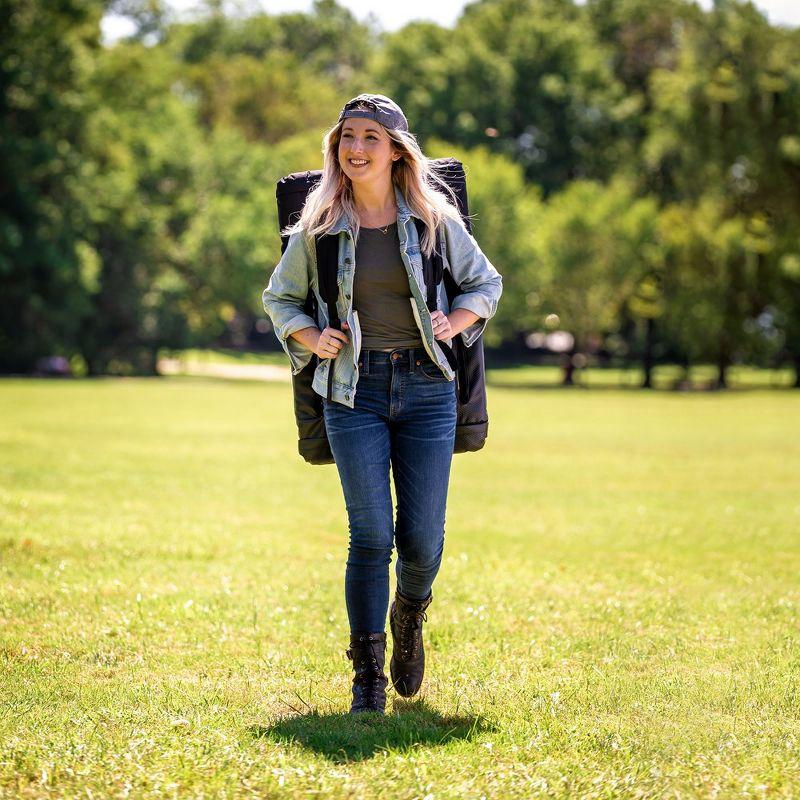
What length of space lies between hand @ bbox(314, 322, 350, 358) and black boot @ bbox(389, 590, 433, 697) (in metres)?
1.25

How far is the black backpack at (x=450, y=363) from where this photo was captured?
19.3ft

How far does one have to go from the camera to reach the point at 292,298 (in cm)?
586

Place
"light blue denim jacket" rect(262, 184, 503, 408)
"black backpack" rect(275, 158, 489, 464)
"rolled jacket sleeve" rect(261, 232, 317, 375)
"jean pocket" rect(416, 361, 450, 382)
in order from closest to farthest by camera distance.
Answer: "light blue denim jacket" rect(262, 184, 503, 408) → "jean pocket" rect(416, 361, 450, 382) → "rolled jacket sleeve" rect(261, 232, 317, 375) → "black backpack" rect(275, 158, 489, 464)

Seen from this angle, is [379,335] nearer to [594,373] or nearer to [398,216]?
[398,216]

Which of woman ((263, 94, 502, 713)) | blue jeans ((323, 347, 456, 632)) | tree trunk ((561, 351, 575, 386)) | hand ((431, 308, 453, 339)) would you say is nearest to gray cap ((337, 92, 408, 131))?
woman ((263, 94, 502, 713))

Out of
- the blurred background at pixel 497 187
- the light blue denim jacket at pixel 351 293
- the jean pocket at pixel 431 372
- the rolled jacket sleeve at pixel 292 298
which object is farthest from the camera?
the blurred background at pixel 497 187

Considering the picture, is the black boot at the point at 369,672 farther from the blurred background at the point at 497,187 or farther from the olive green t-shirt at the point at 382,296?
the blurred background at the point at 497,187

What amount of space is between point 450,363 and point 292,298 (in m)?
0.76

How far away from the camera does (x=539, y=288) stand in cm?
5912

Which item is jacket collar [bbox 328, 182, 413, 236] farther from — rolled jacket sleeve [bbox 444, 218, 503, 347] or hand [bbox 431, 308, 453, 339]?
hand [bbox 431, 308, 453, 339]

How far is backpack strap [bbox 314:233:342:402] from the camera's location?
560 cm

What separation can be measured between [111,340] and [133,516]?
4825 cm

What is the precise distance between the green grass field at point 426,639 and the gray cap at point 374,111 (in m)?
2.54

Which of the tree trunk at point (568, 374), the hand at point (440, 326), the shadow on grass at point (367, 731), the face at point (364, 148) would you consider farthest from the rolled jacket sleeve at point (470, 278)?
the tree trunk at point (568, 374)
